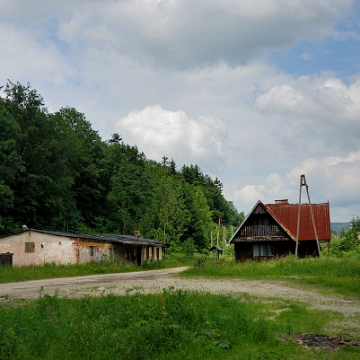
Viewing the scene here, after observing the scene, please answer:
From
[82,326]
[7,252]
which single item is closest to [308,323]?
[82,326]

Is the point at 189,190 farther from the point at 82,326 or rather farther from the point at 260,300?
the point at 82,326

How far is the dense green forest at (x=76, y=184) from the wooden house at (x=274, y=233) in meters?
21.2

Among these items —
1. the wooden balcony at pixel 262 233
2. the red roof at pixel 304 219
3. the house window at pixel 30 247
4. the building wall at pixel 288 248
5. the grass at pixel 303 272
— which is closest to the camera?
→ the grass at pixel 303 272

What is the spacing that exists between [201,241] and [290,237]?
45.1 m

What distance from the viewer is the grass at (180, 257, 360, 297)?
20055 mm

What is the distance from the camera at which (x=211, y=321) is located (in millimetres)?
9969

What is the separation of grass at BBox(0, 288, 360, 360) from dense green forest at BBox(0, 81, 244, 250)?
3365 centimetres

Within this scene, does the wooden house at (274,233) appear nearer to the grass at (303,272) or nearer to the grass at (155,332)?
the grass at (303,272)

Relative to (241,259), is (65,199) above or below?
above

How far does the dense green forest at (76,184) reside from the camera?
47.2 metres

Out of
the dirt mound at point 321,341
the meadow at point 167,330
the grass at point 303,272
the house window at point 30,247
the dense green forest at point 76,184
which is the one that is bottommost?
the grass at point 303,272

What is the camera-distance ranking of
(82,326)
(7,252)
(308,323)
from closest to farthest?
(82,326)
(308,323)
(7,252)

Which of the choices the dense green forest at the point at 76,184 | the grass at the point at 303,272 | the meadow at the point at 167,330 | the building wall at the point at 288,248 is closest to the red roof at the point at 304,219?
the building wall at the point at 288,248

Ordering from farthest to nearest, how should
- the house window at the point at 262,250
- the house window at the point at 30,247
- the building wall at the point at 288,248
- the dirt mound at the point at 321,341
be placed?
the house window at the point at 262,250, the building wall at the point at 288,248, the house window at the point at 30,247, the dirt mound at the point at 321,341
